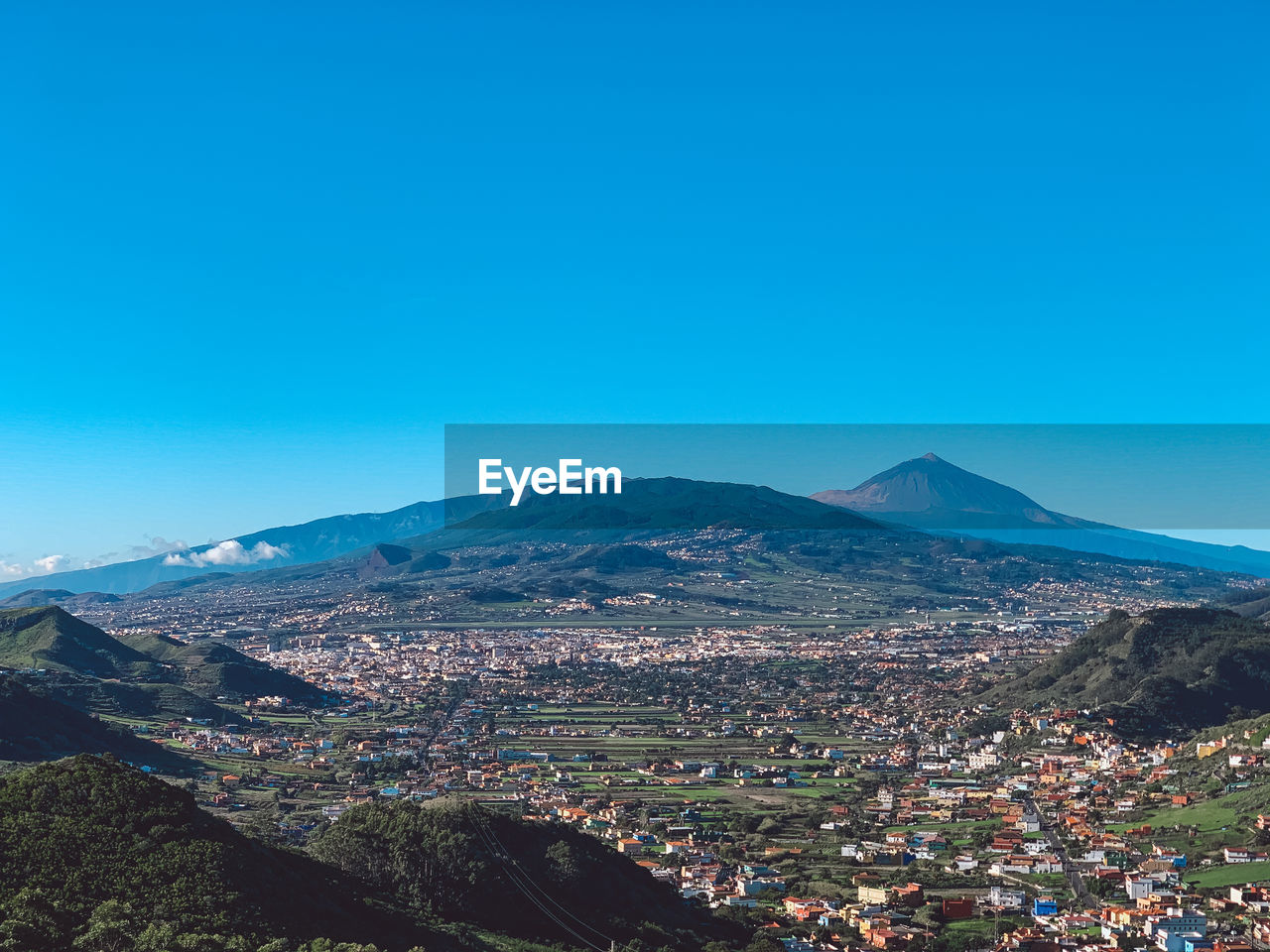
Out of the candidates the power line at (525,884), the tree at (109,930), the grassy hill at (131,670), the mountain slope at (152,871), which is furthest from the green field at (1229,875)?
the grassy hill at (131,670)

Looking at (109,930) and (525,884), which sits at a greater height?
(109,930)

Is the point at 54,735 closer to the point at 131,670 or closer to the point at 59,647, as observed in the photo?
the point at 131,670

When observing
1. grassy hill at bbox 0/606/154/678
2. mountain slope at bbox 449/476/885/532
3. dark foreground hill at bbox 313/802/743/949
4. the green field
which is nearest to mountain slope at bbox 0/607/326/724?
grassy hill at bbox 0/606/154/678

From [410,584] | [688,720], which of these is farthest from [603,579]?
[688,720]

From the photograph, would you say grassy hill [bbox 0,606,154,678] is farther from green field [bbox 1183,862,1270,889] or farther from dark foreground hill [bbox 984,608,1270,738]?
green field [bbox 1183,862,1270,889]

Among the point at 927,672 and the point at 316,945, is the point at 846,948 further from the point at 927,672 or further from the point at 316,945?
the point at 927,672

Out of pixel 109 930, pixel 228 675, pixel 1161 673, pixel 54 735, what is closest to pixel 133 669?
pixel 228 675

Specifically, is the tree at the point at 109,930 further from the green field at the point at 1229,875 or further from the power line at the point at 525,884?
the green field at the point at 1229,875
